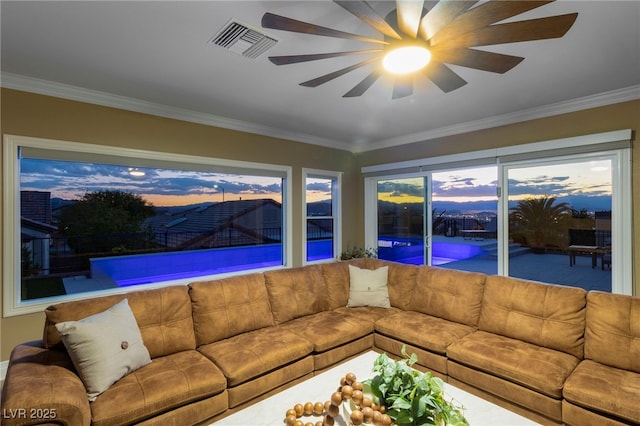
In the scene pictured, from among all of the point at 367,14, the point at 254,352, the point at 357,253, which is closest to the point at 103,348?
the point at 254,352

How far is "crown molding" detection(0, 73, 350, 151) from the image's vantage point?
265cm

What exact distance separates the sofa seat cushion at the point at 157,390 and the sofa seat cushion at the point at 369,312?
1.55m

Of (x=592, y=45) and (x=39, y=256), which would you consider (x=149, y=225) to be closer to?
(x=39, y=256)

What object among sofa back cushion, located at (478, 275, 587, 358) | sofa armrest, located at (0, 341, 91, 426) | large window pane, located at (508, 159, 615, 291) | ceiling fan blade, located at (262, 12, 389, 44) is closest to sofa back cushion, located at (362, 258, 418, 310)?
sofa back cushion, located at (478, 275, 587, 358)

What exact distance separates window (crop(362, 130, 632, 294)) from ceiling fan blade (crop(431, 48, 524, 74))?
2.12 metres

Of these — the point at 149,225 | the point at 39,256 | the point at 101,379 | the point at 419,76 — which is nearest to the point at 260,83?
the point at 419,76

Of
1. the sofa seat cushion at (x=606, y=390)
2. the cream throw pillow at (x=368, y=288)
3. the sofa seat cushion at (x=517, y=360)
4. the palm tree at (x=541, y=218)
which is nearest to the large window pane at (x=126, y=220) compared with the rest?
the cream throw pillow at (x=368, y=288)

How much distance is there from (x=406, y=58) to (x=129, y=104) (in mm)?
2856

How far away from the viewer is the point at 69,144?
9.46ft

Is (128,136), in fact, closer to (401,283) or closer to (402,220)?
(401,283)

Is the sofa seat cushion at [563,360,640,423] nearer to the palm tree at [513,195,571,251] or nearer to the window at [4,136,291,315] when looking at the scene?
the palm tree at [513,195,571,251]

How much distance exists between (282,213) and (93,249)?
7.64 ft

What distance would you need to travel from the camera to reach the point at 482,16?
1.36 meters

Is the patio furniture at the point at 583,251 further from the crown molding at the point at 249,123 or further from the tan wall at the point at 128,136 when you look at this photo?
the tan wall at the point at 128,136
